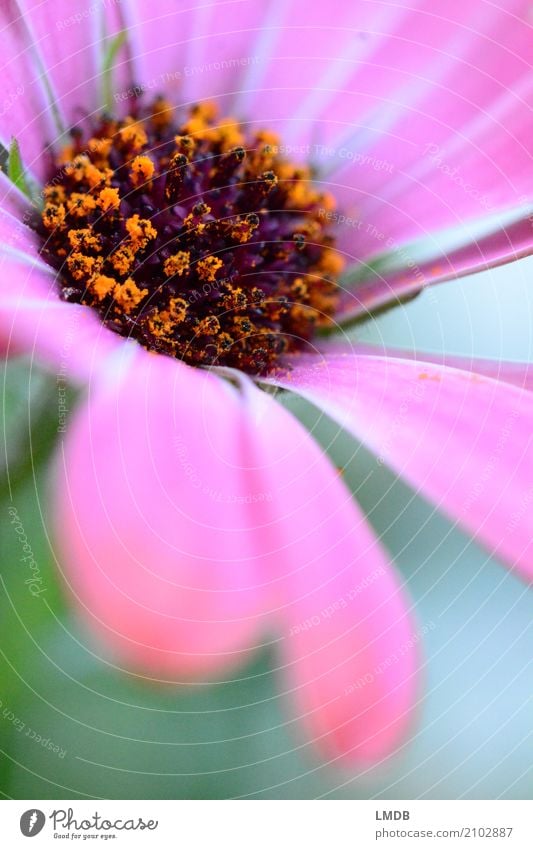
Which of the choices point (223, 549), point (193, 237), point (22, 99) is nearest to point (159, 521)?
point (223, 549)

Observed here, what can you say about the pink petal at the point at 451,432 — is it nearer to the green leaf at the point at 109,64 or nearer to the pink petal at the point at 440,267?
the pink petal at the point at 440,267

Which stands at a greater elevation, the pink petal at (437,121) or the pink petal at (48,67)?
the pink petal at (437,121)
